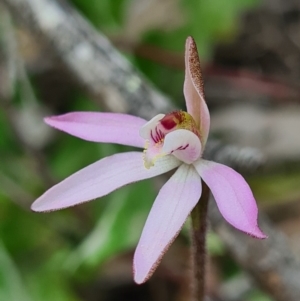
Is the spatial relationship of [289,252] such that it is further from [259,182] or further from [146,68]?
[146,68]

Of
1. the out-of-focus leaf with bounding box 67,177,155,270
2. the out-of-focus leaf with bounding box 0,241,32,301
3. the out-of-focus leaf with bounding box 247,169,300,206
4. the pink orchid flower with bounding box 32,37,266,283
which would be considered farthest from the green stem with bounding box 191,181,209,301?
the out-of-focus leaf with bounding box 247,169,300,206

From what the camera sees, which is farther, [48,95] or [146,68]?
[48,95]

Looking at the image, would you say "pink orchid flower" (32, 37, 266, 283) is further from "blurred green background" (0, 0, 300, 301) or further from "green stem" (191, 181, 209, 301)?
"blurred green background" (0, 0, 300, 301)

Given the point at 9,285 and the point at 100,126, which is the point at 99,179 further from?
the point at 9,285

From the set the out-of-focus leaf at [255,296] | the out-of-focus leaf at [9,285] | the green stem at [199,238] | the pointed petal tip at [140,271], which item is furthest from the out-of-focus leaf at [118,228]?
the pointed petal tip at [140,271]

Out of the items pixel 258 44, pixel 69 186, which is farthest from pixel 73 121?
pixel 258 44

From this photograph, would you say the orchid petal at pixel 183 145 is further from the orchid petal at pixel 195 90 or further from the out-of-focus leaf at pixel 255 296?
the out-of-focus leaf at pixel 255 296
